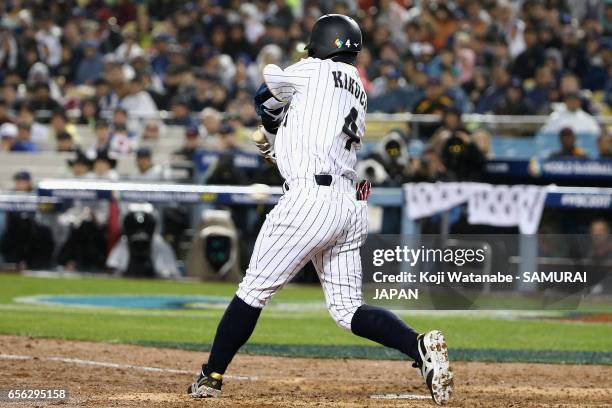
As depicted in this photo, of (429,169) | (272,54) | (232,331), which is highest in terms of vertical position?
(272,54)

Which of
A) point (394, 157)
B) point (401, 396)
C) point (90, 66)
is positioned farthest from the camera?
point (90, 66)

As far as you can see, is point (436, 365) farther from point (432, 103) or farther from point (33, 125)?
point (33, 125)

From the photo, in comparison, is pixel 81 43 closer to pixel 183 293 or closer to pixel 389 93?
pixel 389 93

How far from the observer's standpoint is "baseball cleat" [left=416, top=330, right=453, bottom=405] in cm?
621

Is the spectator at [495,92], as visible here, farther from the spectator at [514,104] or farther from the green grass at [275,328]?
the green grass at [275,328]

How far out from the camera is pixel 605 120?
16062 millimetres

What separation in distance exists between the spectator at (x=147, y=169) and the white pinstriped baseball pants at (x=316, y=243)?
31.1ft

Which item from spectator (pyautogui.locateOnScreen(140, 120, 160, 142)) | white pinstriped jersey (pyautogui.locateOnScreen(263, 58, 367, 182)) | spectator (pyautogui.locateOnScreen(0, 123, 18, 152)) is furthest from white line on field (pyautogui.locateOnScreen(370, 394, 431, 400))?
spectator (pyautogui.locateOnScreen(0, 123, 18, 152))

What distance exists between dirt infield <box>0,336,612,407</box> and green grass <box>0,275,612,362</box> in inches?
29.1

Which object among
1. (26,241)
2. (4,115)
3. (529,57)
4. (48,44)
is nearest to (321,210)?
(26,241)

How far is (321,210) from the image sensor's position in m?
6.25

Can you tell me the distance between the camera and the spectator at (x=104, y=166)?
15.8 metres

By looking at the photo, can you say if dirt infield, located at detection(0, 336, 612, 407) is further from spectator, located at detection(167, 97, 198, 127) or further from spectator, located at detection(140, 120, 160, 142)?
spectator, located at detection(167, 97, 198, 127)

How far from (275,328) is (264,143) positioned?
15.2 feet
